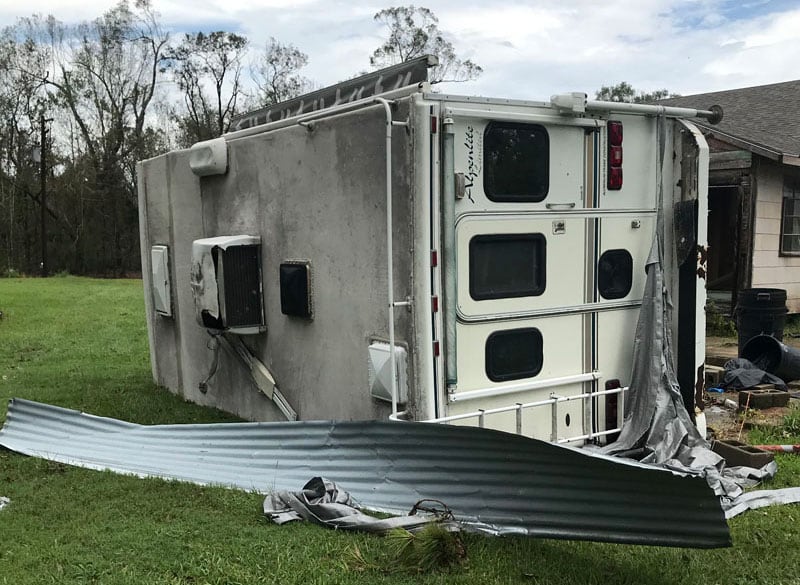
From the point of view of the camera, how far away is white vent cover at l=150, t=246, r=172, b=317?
733 cm

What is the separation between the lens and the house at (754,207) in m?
12.1

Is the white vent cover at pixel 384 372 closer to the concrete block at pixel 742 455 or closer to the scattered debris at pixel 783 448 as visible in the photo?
the concrete block at pixel 742 455

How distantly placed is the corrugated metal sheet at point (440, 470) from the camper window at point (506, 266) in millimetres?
1041

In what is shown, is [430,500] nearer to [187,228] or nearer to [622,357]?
[622,357]

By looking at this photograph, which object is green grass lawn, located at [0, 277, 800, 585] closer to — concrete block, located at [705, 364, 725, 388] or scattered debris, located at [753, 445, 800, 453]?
scattered debris, located at [753, 445, 800, 453]

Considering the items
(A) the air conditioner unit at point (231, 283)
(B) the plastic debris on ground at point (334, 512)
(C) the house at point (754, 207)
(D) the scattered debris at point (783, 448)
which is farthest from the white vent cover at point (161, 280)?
(C) the house at point (754, 207)

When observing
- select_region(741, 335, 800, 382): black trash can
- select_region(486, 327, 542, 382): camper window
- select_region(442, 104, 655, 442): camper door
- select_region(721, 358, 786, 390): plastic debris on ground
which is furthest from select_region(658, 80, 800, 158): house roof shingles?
select_region(486, 327, 542, 382): camper window

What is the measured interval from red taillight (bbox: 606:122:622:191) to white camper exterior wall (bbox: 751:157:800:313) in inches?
326

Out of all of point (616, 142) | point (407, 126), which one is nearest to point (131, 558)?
point (407, 126)

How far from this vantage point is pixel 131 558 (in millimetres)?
3584

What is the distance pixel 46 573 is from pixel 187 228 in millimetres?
3950

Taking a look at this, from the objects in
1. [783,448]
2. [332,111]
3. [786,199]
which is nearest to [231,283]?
[332,111]

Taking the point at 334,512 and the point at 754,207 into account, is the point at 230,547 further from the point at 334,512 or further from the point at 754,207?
the point at 754,207

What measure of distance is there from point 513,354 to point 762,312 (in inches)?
219
